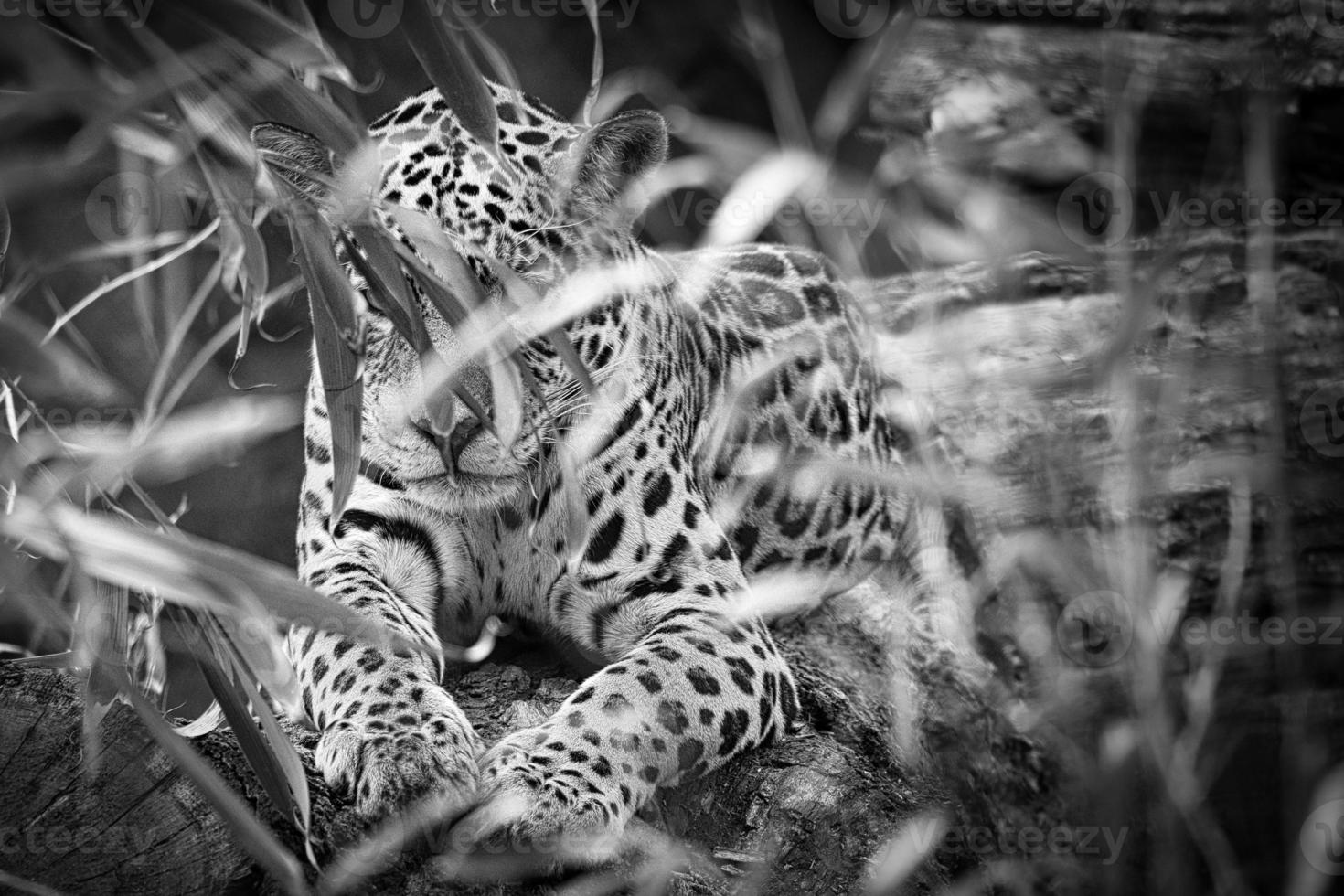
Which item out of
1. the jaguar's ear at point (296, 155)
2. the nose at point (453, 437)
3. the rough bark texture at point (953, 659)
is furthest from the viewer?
the nose at point (453, 437)

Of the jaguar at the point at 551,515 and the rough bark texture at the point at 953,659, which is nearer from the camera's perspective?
the rough bark texture at the point at 953,659

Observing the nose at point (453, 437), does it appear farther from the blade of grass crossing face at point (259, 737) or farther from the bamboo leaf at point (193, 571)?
the bamboo leaf at point (193, 571)

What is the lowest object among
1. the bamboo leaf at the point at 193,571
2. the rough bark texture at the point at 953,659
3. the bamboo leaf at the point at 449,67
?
the rough bark texture at the point at 953,659

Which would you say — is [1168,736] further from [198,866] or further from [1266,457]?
[198,866]

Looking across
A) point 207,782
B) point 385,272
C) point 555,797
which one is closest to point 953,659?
point 555,797

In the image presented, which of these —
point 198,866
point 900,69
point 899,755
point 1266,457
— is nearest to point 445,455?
point 198,866

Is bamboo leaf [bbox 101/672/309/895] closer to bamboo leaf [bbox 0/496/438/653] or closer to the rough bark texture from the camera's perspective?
bamboo leaf [bbox 0/496/438/653]

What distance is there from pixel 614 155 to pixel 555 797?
1.97 metres

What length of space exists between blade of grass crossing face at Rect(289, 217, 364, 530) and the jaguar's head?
2.44 feet

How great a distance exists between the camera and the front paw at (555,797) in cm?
257

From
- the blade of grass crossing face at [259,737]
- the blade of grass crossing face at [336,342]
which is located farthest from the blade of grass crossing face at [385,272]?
the blade of grass crossing face at [259,737]

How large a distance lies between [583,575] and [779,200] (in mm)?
1850

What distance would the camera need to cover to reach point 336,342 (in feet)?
7.63

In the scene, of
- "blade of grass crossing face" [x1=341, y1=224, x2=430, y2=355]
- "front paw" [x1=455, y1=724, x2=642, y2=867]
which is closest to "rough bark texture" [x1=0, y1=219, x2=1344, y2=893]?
"front paw" [x1=455, y1=724, x2=642, y2=867]
